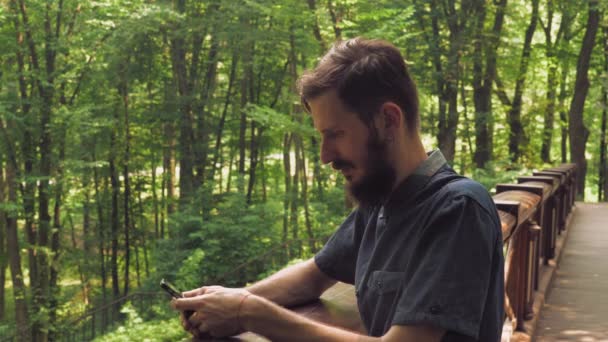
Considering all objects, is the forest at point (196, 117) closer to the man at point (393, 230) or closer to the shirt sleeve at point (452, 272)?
the man at point (393, 230)

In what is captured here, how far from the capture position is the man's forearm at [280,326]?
1694 mm

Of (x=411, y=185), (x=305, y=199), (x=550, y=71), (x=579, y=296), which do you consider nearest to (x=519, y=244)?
(x=579, y=296)

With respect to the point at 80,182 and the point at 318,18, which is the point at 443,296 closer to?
the point at 318,18

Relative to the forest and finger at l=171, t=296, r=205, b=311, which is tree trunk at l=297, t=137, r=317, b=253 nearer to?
the forest

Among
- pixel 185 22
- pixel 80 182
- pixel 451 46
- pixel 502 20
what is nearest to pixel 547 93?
pixel 502 20

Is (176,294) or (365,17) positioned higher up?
(365,17)

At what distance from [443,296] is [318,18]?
13182 millimetres

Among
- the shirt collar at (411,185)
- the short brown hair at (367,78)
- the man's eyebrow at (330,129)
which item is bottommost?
the shirt collar at (411,185)

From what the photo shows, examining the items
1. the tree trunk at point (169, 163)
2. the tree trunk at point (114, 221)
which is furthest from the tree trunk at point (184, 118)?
the tree trunk at point (114, 221)

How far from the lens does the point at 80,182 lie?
2036 centimetres

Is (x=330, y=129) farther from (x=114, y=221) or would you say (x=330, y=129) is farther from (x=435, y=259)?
(x=114, y=221)

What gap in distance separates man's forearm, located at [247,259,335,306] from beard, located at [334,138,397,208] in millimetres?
470

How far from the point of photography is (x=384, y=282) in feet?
5.54

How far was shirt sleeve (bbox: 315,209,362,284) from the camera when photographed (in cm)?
211
